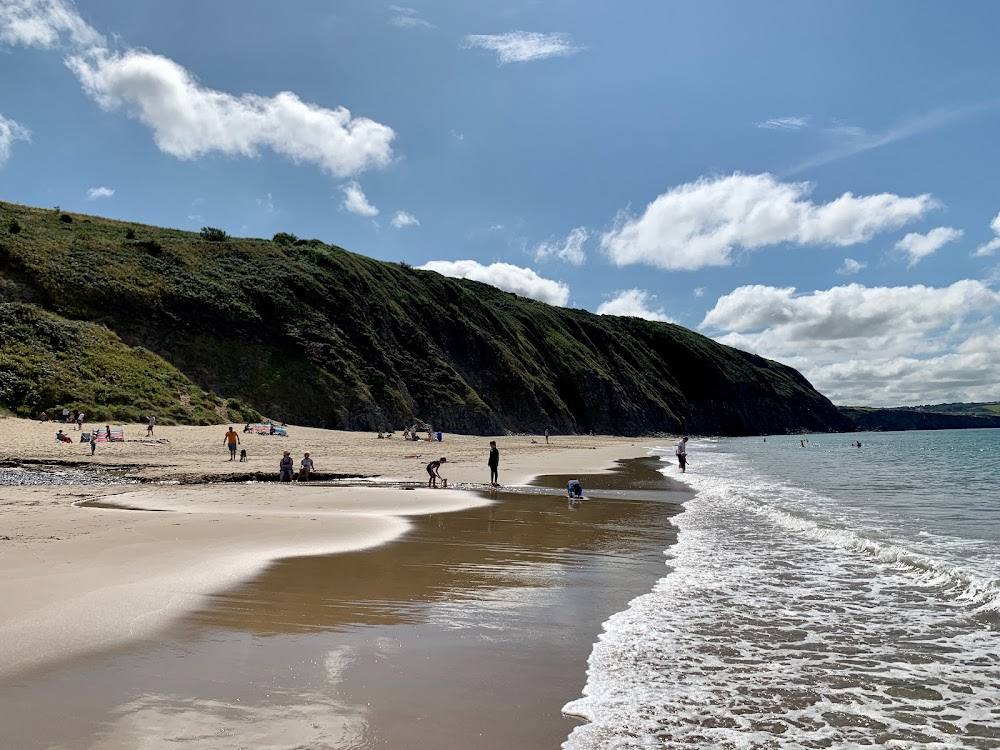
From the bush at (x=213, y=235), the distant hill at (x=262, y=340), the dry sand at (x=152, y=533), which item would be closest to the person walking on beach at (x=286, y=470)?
the dry sand at (x=152, y=533)

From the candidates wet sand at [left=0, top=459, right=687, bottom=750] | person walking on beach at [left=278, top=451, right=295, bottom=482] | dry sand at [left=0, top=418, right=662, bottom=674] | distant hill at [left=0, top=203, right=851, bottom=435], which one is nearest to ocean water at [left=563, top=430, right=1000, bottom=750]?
wet sand at [left=0, top=459, right=687, bottom=750]

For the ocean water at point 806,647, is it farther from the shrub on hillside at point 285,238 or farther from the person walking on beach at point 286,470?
the shrub on hillside at point 285,238

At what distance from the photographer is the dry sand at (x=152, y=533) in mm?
5375

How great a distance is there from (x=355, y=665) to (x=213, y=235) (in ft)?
236

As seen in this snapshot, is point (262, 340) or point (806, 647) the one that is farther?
point (262, 340)

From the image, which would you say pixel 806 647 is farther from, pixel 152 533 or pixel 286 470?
pixel 286 470

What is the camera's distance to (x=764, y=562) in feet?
30.5

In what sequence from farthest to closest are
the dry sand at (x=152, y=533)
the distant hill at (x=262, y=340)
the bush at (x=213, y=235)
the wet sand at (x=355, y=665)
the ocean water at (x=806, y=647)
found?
1. the bush at (x=213, y=235)
2. the distant hill at (x=262, y=340)
3. the dry sand at (x=152, y=533)
4. the ocean water at (x=806, y=647)
5. the wet sand at (x=355, y=665)

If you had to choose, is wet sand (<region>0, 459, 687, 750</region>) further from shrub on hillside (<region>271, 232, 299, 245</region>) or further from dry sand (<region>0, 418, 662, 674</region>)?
shrub on hillside (<region>271, 232, 299, 245</region>)

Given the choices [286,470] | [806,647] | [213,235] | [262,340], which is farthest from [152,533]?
[213,235]

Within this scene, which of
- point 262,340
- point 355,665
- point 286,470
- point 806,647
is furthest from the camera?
point 262,340

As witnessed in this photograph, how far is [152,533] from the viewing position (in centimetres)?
941

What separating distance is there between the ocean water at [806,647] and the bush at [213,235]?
219 feet

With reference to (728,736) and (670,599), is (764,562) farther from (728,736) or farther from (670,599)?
(728,736)
